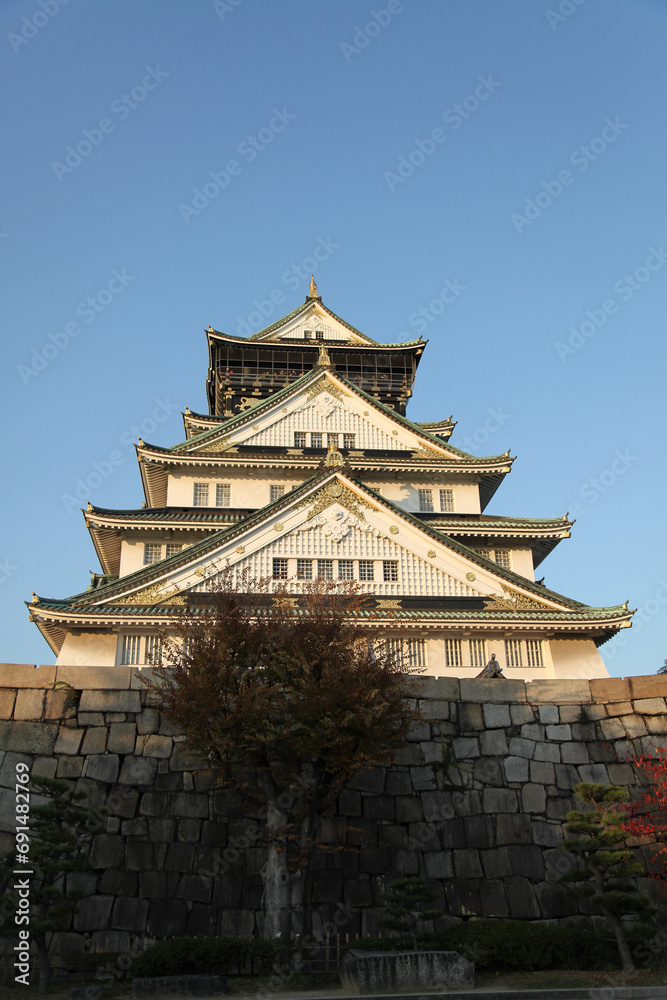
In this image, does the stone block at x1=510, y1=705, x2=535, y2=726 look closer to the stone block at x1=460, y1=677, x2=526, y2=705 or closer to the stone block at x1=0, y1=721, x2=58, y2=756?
the stone block at x1=460, y1=677, x2=526, y2=705

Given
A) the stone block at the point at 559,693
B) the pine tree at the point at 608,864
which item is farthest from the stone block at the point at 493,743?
the pine tree at the point at 608,864

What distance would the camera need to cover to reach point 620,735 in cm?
1889

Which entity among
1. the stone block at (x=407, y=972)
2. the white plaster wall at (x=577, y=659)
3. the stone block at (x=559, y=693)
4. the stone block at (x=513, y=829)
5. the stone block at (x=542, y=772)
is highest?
the white plaster wall at (x=577, y=659)

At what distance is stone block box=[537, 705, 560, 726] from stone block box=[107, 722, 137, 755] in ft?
29.8

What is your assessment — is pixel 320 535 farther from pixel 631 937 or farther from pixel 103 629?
pixel 631 937

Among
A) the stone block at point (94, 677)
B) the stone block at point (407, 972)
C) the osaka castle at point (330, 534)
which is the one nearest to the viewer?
the stone block at point (407, 972)

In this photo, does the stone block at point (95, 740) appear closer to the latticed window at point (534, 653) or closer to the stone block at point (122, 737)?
the stone block at point (122, 737)

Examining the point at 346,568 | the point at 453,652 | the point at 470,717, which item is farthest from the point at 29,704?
the point at 453,652

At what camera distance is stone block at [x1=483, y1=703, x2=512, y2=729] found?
63.4ft

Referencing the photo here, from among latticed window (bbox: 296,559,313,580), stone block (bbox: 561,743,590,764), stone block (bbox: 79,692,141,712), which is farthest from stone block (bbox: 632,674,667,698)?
stone block (bbox: 79,692,141,712)

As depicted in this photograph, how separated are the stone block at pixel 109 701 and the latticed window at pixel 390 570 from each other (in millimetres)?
10342

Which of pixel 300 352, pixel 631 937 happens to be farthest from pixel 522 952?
pixel 300 352

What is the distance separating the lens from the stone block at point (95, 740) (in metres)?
17.5

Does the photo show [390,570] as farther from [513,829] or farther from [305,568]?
[513,829]
